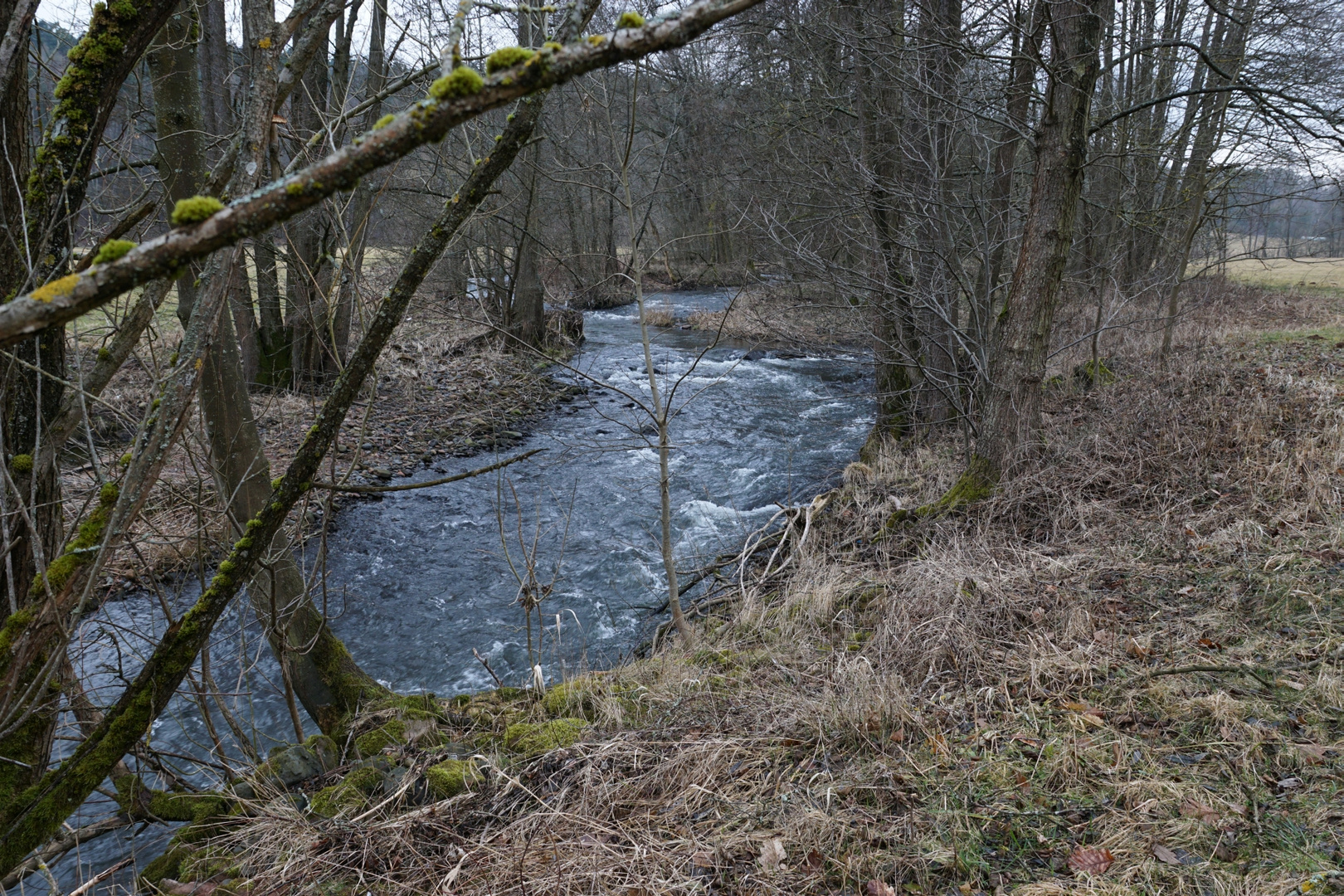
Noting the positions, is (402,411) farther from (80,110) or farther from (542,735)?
(80,110)

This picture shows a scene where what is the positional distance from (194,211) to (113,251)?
5.7 inches

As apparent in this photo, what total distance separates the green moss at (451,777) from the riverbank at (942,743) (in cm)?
1

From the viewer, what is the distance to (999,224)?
791 centimetres

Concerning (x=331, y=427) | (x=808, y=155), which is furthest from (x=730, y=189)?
(x=331, y=427)

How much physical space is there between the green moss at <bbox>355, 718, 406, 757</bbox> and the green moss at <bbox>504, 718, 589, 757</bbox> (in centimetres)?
53

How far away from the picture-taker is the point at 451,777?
3293 mm

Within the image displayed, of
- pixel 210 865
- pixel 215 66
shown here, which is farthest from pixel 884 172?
pixel 210 865

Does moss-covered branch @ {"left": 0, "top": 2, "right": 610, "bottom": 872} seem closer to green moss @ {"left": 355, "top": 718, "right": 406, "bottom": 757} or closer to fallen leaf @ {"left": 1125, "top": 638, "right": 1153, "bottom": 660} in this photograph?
green moss @ {"left": 355, "top": 718, "right": 406, "bottom": 757}

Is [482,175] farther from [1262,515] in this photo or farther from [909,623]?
[1262,515]

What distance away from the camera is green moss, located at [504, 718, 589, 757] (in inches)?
143

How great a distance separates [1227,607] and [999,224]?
4.99 meters

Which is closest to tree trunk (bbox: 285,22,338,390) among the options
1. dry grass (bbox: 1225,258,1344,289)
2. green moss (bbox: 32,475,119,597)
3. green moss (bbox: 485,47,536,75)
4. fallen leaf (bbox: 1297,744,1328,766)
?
green moss (bbox: 32,475,119,597)

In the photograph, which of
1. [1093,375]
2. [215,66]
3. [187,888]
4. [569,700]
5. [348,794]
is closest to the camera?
[187,888]

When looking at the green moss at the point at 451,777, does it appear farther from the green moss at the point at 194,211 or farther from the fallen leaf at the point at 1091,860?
the green moss at the point at 194,211
